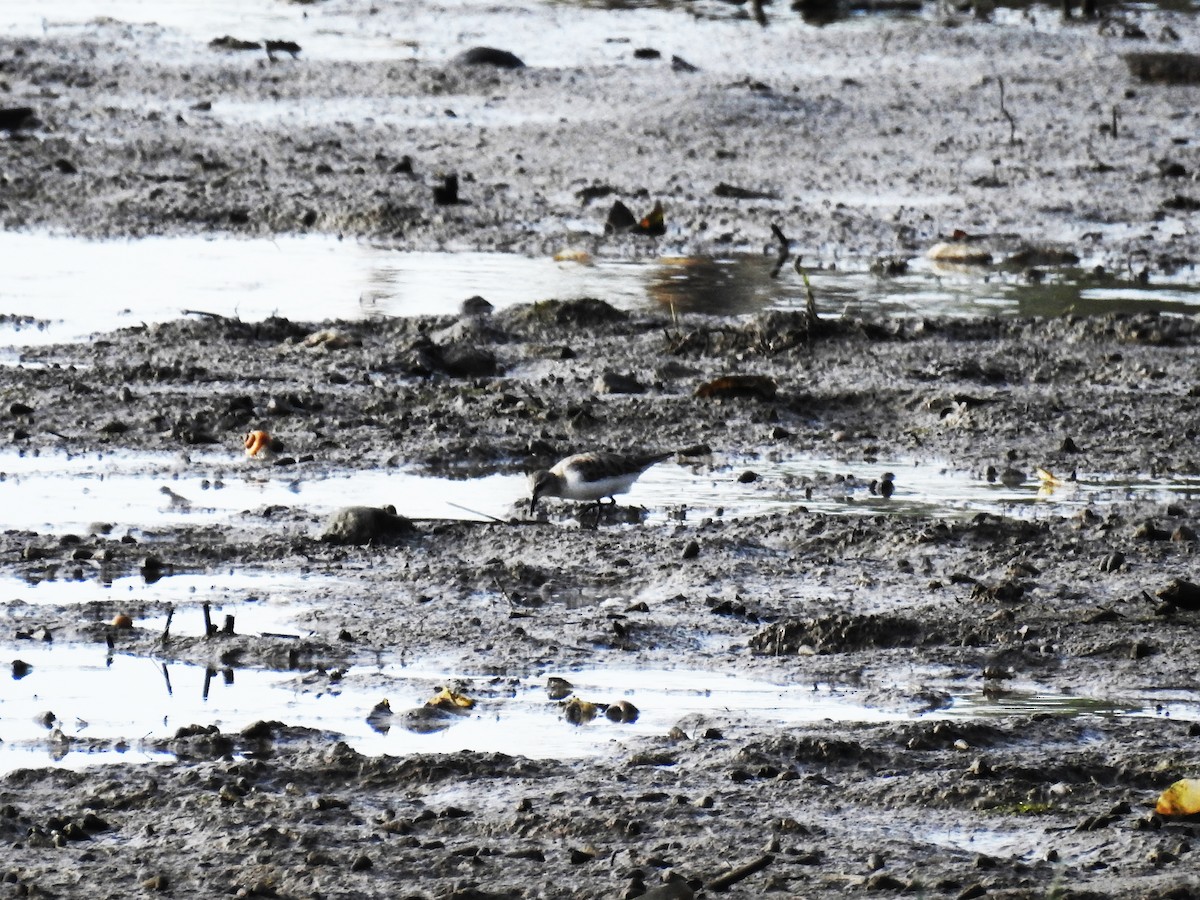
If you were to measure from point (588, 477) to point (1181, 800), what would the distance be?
2234mm

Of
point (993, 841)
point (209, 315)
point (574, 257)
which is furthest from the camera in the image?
point (574, 257)

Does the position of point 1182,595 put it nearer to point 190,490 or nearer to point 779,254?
point 190,490

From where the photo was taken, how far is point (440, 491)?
623cm

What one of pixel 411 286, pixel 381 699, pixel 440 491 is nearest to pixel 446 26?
pixel 411 286

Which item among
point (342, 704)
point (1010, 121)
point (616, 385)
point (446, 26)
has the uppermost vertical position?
point (446, 26)

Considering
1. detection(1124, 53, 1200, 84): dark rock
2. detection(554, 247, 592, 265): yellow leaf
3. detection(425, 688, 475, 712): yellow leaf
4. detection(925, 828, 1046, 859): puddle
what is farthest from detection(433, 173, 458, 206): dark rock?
detection(925, 828, 1046, 859): puddle

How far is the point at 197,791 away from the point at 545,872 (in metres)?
0.69

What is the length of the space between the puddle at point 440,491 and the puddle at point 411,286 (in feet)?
6.01

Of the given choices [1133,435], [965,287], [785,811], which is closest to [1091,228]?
[965,287]

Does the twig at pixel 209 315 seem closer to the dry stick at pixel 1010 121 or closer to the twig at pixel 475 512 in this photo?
the twig at pixel 475 512

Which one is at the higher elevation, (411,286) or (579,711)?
(411,286)

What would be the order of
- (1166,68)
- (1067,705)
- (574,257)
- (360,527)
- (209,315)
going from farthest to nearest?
(1166,68) < (574,257) < (209,315) < (360,527) < (1067,705)

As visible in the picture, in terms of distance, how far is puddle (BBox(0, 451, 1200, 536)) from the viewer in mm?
5910

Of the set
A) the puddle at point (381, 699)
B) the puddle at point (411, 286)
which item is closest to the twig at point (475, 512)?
the puddle at point (381, 699)
